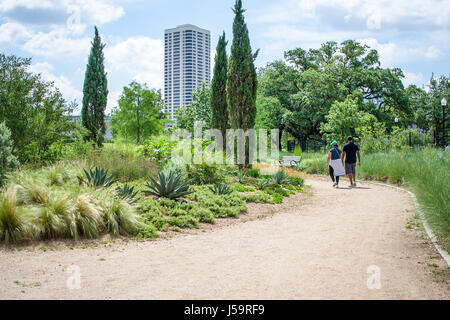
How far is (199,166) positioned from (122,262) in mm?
6368

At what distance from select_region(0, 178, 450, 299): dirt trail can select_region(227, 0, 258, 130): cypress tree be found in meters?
8.09

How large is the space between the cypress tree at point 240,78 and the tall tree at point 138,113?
13532 millimetres

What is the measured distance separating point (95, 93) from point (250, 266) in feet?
64.6

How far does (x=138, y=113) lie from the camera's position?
91.6 feet

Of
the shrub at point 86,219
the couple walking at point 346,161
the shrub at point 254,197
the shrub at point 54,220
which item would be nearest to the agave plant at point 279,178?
the couple walking at point 346,161

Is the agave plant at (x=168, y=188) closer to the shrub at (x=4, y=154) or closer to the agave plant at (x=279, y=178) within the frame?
the shrub at (x=4, y=154)

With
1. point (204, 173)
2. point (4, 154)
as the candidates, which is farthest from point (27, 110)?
point (204, 173)

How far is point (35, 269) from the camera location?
4688mm

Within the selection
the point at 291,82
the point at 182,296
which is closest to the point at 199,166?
the point at 182,296

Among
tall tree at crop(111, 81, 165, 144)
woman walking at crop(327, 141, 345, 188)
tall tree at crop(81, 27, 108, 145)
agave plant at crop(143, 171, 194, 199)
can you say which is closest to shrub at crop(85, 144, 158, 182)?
agave plant at crop(143, 171, 194, 199)

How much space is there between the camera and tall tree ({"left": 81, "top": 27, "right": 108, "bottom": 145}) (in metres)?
21.8

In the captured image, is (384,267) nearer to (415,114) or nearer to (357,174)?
(357,174)

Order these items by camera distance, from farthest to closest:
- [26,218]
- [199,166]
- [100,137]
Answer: [100,137], [199,166], [26,218]

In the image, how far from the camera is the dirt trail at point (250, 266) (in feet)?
12.8
